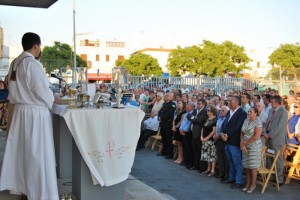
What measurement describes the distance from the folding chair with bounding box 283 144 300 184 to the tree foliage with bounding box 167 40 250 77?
99.4 feet

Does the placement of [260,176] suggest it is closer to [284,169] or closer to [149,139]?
[284,169]

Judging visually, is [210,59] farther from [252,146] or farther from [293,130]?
[252,146]

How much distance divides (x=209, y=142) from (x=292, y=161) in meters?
1.87

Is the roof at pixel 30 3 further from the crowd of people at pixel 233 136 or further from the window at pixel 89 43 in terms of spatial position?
the window at pixel 89 43

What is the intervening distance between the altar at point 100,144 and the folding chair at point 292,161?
15.9 feet

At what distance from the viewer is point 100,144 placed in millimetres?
4305

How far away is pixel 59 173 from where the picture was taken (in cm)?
580

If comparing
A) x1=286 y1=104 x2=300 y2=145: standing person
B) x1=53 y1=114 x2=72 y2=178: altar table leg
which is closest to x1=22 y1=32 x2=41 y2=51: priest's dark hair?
x1=53 y1=114 x2=72 y2=178: altar table leg

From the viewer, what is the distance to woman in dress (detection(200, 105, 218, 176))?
8.83 m

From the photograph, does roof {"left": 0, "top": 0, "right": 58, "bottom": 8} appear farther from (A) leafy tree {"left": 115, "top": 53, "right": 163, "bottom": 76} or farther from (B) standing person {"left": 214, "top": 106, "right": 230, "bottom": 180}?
(A) leafy tree {"left": 115, "top": 53, "right": 163, "bottom": 76}

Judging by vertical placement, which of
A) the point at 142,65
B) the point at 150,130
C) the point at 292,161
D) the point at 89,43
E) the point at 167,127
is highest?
the point at 89,43

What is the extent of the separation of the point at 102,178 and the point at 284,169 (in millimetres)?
5668

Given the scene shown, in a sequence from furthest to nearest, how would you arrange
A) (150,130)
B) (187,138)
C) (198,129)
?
(150,130) → (187,138) → (198,129)

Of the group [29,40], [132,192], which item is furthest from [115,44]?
[29,40]
